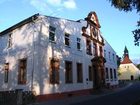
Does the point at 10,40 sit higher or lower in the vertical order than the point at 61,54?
higher

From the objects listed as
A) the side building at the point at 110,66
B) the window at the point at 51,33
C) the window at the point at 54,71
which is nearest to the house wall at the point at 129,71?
the side building at the point at 110,66

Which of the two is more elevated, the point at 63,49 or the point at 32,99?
the point at 63,49

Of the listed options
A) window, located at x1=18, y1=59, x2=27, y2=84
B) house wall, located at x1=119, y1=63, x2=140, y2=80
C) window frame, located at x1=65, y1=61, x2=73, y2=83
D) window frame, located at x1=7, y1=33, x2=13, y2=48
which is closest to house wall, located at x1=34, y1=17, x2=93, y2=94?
window frame, located at x1=65, y1=61, x2=73, y2=83

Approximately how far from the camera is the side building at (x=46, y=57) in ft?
69.0

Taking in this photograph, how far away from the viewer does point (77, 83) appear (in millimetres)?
26656

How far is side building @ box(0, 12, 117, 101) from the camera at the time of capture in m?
21.0

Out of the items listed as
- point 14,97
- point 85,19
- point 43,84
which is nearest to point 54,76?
point 43,84

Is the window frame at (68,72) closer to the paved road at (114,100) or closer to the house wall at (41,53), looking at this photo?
the house wall at (41,53)

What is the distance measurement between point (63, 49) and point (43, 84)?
517 centimetres

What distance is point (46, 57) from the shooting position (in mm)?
21797

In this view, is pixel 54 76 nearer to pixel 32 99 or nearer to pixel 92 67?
pixel 32 99

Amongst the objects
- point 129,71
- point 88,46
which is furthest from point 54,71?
point 129,71

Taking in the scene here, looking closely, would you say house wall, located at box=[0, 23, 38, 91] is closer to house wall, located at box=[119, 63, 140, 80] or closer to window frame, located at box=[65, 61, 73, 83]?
window frame, located at box=[65, 61, 73, 83]

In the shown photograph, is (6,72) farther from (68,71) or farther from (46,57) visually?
(68,71)
